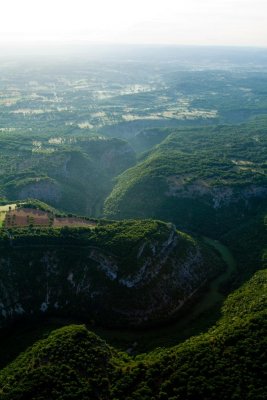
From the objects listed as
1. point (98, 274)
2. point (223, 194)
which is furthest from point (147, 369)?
point (223, 194)

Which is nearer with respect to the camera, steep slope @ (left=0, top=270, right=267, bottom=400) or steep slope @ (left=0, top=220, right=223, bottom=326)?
steep slope @ (left=0, top=270, right=267, bottom=400)

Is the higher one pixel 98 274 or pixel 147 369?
pixel 98 274

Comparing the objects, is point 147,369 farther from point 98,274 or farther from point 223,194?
point 223,194

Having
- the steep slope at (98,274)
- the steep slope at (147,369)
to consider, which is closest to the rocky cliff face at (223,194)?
the steep slope at (98,274)

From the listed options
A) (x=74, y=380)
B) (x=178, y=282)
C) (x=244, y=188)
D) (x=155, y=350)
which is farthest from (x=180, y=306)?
Result: (x=244, y=188)

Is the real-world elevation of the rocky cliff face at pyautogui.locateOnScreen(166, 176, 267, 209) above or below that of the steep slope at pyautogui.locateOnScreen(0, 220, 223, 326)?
above

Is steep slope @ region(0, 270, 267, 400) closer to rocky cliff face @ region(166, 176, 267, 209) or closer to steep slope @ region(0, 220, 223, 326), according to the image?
steep slope @ region(0, 220, 223, 326)

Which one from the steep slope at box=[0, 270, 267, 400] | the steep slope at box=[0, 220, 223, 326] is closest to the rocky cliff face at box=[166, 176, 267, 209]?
the steep slope at box=[0, 220, 223, 326]
